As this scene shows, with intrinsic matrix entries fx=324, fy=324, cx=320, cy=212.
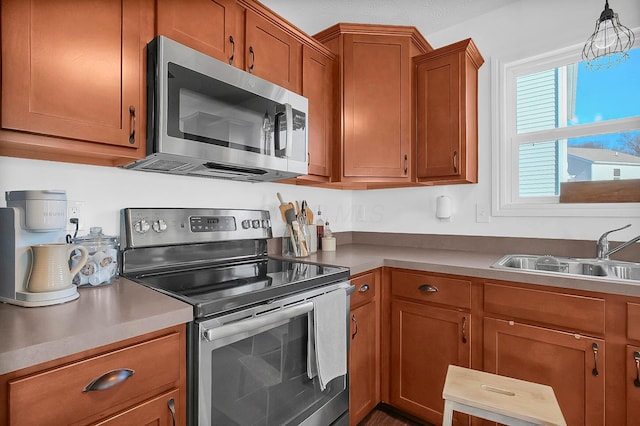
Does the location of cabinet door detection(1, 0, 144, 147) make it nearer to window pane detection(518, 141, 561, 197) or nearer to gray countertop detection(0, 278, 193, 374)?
gray countertop detection(0, 278, 193, 374)

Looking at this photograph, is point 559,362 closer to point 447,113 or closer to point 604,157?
point 604,157

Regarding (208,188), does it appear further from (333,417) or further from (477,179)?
(477,179)

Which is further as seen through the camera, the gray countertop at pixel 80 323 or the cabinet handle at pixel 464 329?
the cabinet handle at pixel 464 329

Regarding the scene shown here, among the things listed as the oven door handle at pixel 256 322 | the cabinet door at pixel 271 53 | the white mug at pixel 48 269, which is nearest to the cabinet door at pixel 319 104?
Answer: the cabinet door at pixel 271 53

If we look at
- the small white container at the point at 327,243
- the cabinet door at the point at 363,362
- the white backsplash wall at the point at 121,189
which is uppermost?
the white backsplash wall at the point at 121,189

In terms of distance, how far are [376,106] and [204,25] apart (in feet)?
3.73

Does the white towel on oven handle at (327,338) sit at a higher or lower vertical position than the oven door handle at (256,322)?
lower

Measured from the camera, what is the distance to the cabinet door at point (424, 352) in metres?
1.69

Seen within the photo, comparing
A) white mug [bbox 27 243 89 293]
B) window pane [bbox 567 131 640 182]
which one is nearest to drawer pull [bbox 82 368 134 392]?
white mug [bbox 27 243 89 293]

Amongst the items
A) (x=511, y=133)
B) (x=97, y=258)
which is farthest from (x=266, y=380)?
(x=511, y=133)

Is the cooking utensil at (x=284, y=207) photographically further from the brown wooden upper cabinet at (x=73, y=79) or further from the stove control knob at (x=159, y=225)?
the brown wooden upper cabinet at (x=73, y=79)

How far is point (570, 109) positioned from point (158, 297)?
2510 millimetres

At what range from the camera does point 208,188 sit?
1808mm

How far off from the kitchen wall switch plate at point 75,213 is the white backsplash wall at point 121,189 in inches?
0.6
